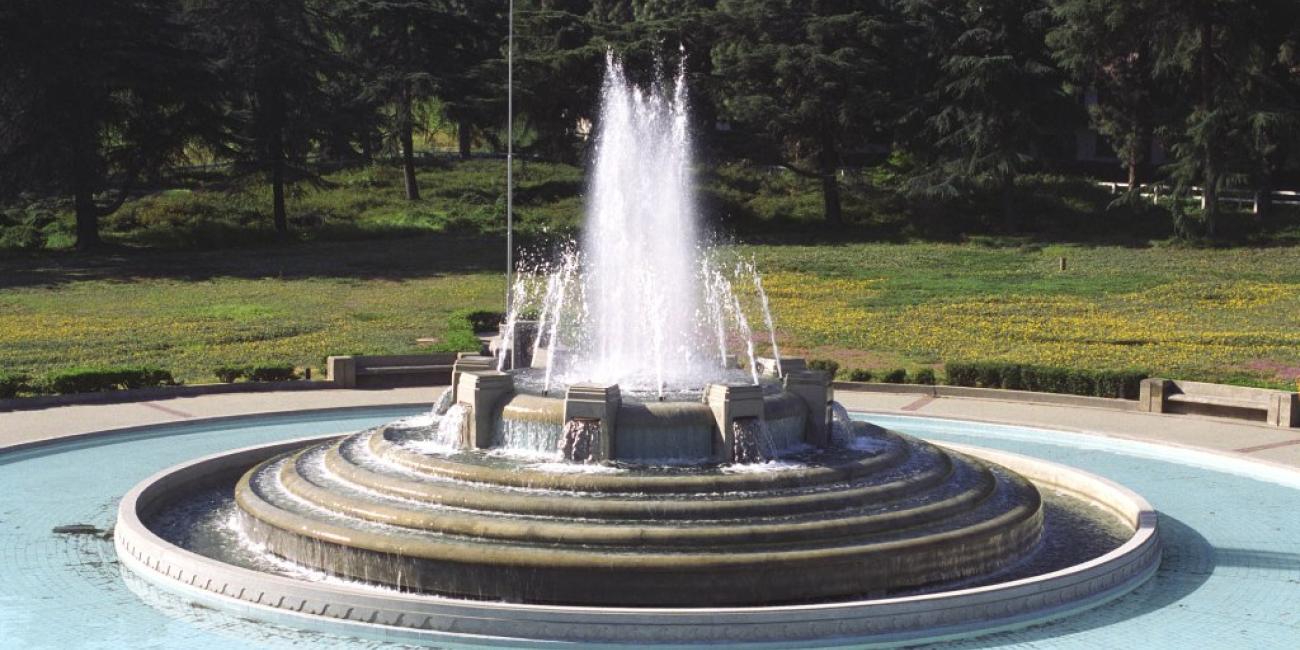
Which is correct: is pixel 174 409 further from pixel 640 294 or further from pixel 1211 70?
pixel 1211 70

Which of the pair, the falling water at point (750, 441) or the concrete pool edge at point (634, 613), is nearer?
the concrete pool edge at point (634, 613)

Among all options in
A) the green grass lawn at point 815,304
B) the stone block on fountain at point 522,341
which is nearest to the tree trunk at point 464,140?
the green grass lawn at point 815,304

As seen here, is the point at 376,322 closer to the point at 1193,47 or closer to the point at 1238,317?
the point at 1238,317

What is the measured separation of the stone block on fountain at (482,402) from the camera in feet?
62.8

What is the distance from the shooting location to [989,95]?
60.7 m

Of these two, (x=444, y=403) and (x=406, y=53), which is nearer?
(x=444, y=403)

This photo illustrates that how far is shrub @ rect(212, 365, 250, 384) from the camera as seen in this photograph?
31484 mm

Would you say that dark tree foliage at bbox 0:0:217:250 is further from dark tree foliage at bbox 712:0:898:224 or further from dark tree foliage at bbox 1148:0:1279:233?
dark tree foliage at bbox 1148:0:1279:233

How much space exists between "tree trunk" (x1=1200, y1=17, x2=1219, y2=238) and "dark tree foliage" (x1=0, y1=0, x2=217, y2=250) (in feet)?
131

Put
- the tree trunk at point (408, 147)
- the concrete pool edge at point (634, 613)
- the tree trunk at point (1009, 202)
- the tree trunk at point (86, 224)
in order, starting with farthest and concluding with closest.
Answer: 1. the tree trunk at point (408, 147)
2. the tree trunk at point (1009, 202)
3. the tree trunk at point (86, 224)
4. the concrete pool edge at point (634, 613)

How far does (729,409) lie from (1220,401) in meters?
14.5

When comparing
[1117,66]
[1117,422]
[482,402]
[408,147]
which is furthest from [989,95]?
[482,402]

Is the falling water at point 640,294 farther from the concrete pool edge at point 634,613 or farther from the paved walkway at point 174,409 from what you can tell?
the concrete pool edge at point 634,613

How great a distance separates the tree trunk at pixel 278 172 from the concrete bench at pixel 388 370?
2897 cm
